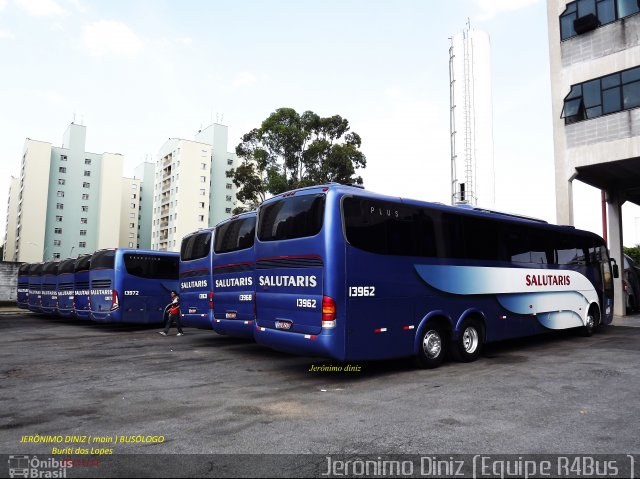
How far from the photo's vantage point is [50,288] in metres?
22.3

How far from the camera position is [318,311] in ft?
24.5

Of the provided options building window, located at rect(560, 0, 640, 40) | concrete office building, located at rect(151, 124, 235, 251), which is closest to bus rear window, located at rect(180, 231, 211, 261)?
building window, located at rect(560, 0, 640, 40)

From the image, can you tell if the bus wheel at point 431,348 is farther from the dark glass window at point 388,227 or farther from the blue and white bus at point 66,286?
the blue and white bus at point 66,286

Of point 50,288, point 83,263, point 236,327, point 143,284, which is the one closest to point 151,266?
point 143,284

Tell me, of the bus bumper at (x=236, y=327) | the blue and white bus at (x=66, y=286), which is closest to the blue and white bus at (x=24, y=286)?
the blue and white bus at (x=66, y=286)

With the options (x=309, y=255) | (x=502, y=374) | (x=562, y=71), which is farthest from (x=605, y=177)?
(x=309, y=255)

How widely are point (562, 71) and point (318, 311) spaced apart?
1804cm

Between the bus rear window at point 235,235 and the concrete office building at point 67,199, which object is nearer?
the bus rear window at point 235,235

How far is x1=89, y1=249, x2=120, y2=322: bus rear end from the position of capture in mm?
16266

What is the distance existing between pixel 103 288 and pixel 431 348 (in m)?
12.8

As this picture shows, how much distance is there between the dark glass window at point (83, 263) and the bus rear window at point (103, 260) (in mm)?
624

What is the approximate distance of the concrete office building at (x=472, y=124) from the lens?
1614 inches

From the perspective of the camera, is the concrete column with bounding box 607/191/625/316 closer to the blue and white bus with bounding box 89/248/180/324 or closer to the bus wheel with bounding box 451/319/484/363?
the bus wheel with bounding box 451/319/484/363

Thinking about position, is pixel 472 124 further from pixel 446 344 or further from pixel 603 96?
pixel 446 344
